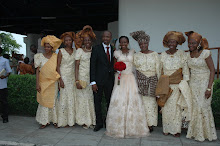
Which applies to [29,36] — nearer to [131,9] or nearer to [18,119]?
Result: [131,9]

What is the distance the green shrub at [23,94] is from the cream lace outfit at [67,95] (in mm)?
1479

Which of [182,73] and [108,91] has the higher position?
[182,73]

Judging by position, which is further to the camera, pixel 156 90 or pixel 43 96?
pixel 43 96

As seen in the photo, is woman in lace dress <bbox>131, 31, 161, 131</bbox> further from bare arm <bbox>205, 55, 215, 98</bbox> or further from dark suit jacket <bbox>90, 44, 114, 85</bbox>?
bare arm <bbox>205, 55, 215, 98</bbox>

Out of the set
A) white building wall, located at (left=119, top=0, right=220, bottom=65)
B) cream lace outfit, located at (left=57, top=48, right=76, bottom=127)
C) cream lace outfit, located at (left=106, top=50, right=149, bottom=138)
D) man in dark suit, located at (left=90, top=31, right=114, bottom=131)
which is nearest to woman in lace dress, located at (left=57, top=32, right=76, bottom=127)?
cream lace outfit, located at (left=57, top=48, right=76, bottom=127)

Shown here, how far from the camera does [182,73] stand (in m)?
4.32

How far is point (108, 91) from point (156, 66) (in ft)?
3.77

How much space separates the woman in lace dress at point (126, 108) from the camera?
4.30 meters

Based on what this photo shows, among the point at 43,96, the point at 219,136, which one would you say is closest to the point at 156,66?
the point at 219,136

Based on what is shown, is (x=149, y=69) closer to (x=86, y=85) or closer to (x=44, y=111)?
(x=86, y=85)

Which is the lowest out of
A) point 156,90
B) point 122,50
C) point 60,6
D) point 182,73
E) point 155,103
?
point 155,103

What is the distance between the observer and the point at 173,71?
4289 millimetres

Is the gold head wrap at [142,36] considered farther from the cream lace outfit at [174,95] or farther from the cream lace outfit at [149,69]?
the cream lace outfit at [174,95]

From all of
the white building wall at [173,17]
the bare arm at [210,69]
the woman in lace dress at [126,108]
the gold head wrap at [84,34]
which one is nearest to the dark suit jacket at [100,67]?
the woman in lace dress at [126,108]
